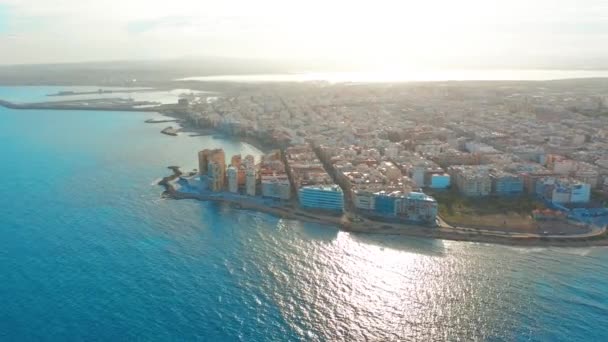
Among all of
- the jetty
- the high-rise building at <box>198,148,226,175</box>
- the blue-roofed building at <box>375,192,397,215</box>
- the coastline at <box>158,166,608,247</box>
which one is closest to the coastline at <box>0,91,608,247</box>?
the coastline at <box>158,166,608,247</box>

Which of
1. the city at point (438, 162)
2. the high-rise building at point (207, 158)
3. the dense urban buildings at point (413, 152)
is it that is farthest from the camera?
the high-rise building at point (207, 158)

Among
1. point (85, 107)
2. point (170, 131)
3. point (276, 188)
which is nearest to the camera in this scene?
point (276, 188)

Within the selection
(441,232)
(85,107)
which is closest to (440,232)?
(441,232)

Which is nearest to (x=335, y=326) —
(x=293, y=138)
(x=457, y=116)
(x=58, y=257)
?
(x=58, y=257)

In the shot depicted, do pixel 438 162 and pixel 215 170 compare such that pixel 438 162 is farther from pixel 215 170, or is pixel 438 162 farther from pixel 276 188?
A: pixel 215 170

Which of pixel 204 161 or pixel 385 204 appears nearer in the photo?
pixel 385 204

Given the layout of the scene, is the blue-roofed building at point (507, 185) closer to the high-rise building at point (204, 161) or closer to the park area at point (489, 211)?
the park area at point (489, 211)

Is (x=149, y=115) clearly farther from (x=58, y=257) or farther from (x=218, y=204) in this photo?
(x=58, y=257)

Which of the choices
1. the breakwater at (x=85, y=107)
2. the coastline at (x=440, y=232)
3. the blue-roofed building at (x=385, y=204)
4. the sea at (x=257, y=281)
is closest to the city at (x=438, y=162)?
the blue-roofed building at (x=385, y=204)
